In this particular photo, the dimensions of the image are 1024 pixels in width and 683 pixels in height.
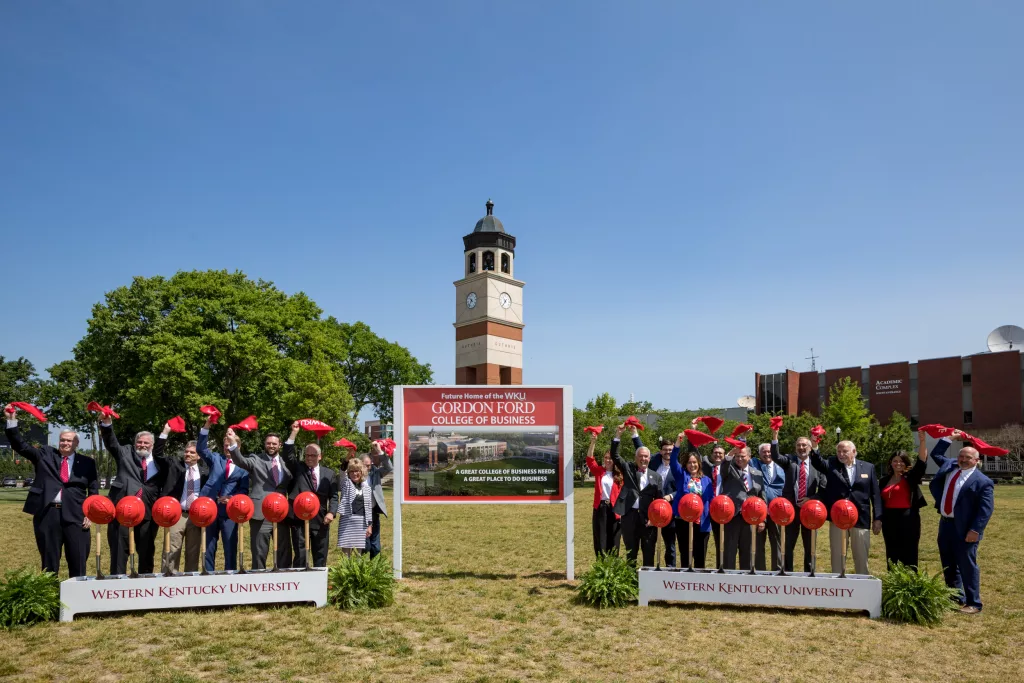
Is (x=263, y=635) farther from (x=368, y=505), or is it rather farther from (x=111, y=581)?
(x=368, y=505)

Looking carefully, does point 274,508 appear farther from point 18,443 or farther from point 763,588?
point 763,588

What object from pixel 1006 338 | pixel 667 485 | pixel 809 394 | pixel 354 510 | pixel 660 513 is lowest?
pixel 354 510

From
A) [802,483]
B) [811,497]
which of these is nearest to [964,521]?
[811,497]

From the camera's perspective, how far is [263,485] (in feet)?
30.9

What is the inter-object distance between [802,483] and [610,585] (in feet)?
9.42

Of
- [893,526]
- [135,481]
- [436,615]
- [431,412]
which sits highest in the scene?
[431,412]

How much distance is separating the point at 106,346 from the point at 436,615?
90.6ft

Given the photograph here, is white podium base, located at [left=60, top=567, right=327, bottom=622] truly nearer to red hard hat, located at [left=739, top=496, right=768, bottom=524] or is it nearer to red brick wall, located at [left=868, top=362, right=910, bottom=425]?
red hard hat, located at [left=739, top=496, right=768, bottom=524]

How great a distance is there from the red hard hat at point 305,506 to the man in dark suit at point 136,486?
6.06 feet

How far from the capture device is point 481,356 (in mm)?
44156

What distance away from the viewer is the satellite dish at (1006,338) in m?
52.8

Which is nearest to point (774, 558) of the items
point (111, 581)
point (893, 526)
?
point (893, 526)

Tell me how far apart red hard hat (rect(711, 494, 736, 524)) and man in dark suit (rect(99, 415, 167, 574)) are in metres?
6.90

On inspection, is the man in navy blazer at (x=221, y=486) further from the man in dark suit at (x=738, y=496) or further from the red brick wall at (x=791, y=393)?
the red brick wall at (x=791, y=393)
